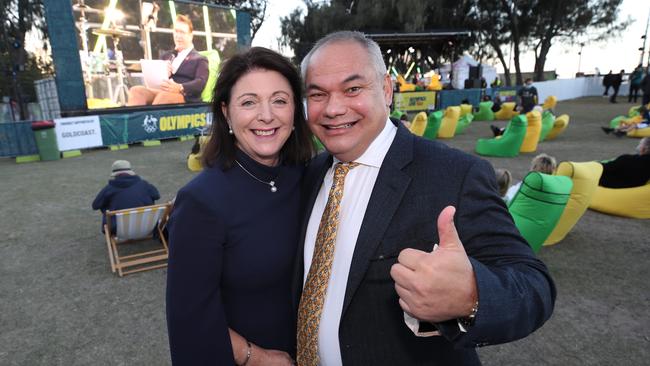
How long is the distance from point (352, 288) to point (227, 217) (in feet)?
1.94

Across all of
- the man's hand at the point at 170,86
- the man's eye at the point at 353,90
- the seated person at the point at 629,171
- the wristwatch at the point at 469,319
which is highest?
the man's hand at the point at 170,86

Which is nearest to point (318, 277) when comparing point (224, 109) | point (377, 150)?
point (377, 150)

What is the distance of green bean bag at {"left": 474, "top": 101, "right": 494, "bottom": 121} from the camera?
65.5ft

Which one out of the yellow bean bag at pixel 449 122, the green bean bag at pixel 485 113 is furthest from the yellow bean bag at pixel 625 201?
the green bean bag at pixel 485 113

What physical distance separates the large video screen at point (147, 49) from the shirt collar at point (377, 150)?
49.4 feet

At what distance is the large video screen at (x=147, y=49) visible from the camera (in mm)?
14797

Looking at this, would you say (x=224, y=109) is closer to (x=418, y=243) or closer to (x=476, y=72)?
(x=418, y=243)

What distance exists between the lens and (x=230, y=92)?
1.76 metres

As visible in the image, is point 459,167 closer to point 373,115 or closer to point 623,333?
point 373,115

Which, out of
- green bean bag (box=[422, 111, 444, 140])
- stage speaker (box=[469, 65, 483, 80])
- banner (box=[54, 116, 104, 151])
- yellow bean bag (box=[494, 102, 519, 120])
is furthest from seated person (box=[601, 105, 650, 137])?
banner (box=[54, 116, 104, 151])

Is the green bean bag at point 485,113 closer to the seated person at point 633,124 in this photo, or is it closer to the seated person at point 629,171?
the seated person at point 633,124

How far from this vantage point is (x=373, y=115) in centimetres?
165

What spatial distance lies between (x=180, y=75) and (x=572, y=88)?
3254cm

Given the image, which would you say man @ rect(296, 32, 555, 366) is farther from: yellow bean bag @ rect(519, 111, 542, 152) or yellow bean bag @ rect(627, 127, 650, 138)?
yellow bean bag @ rect(627, 127, 650, 138)
